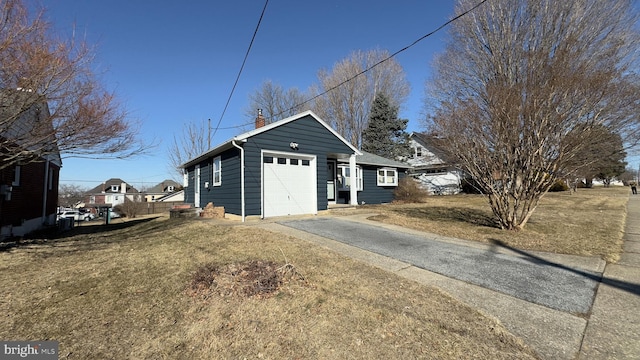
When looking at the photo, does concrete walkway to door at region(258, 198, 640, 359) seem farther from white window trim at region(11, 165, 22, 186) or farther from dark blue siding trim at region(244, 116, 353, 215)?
white window trim at region(11, 165, 22, 186)

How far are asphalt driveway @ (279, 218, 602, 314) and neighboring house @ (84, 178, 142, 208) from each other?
65.1m

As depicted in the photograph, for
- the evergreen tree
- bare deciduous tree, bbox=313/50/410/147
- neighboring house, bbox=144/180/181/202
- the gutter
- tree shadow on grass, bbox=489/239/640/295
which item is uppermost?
bare deciduous tree, bbox=313/50/410/147

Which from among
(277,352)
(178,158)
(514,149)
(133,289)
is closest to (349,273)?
(277,352)

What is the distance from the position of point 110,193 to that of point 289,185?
222ft

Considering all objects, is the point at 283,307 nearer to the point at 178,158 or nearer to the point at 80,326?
the point at 80,326

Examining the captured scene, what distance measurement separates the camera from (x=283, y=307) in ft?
10.5

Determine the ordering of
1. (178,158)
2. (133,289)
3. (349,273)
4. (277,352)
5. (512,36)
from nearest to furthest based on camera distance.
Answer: (277,352) < (133,289) < (349,273) < (512,36) < (178,158)

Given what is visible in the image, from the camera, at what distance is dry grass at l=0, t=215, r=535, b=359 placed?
8.15 ft

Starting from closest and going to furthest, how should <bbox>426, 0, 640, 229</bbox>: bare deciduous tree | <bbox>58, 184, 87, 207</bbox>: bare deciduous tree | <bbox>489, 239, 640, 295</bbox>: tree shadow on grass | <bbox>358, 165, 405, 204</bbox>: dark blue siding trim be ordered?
<bbox>489, 239, 640, 295</bbox>: tree shadow on grass → <bbox>426, 0, 640, 229</bbox>: bare deciduous tree → <bbox>358, 165, 405, 204</bbox>: dark blue siding trim → <bbox>58, 184, 87, 207</bbox>: bare deciduous tree

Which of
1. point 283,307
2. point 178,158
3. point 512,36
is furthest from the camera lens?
point 178,158

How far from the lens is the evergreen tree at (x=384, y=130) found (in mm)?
28547

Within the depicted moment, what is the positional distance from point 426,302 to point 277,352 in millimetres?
1856

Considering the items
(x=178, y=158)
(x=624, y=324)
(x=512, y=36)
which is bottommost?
(x=624, y=324)

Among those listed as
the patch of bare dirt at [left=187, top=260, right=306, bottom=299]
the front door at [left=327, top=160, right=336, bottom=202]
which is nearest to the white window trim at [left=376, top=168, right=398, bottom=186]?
the front door at [left=327, top=160, right=336, bottom=202]
